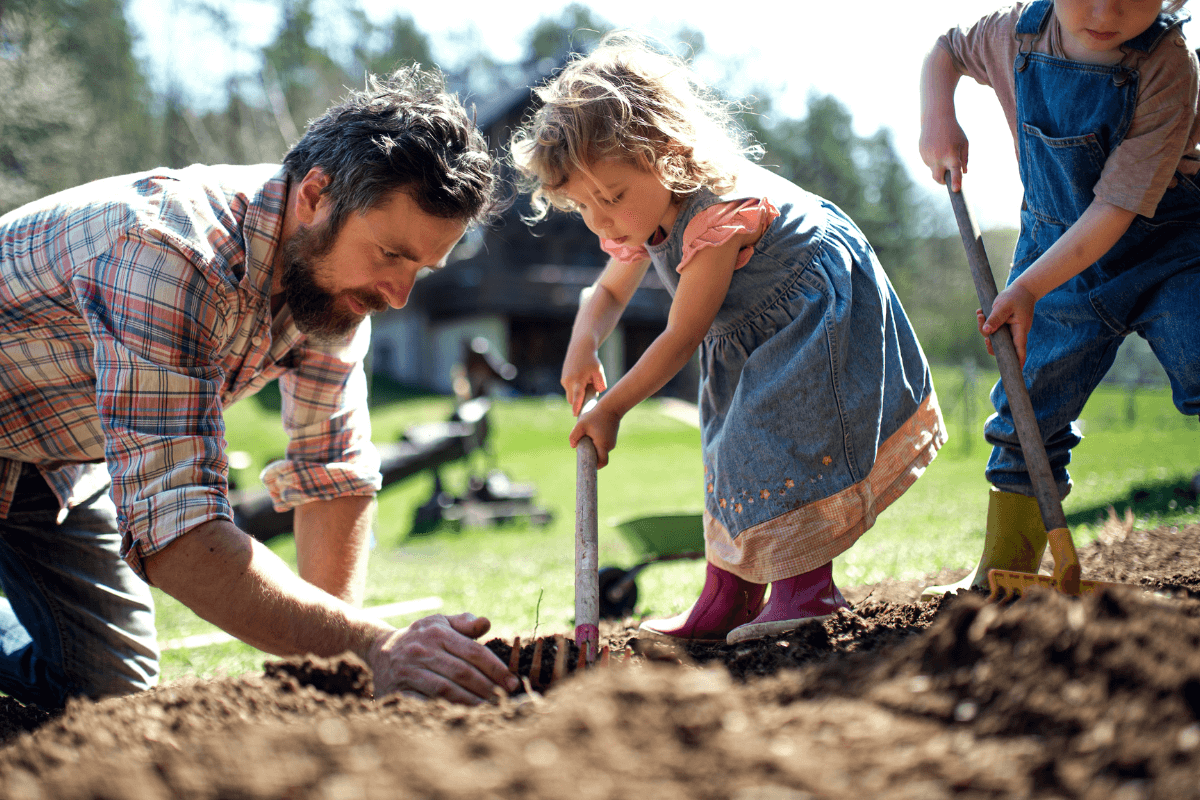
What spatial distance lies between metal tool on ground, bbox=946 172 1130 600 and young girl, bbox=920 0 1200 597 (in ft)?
0.24

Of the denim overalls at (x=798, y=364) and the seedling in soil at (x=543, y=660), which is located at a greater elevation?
the denim overalls at (x=798, y=364)

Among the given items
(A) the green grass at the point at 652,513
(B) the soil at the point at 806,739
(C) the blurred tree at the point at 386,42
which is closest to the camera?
(B) the soil at the point at 806,739

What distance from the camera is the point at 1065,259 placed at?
205cm

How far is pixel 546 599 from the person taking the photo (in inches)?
159

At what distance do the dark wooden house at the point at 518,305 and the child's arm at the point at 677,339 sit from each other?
657 inches

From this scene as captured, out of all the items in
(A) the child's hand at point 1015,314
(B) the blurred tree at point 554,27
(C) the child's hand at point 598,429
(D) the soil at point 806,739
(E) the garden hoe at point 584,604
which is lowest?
(E) the garden hoe at point 584,604

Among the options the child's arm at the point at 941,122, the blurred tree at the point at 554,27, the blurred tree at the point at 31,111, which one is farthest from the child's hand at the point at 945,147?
the blurred tree at the point at 554,27

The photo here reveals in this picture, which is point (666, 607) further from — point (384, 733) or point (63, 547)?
point (384, 733)

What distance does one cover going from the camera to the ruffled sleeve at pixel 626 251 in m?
2.58

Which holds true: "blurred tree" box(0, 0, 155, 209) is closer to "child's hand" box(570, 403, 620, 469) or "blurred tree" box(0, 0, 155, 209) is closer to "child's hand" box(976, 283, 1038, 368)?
"child's hand" box(570, 403, 620, 469)

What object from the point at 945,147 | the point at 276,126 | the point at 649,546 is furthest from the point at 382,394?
the point at 945,147

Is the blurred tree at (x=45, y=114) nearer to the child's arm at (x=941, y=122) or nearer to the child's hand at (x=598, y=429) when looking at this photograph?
the child's hand at (x=598, y=429)

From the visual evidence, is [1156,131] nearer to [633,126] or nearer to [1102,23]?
[1102,23]

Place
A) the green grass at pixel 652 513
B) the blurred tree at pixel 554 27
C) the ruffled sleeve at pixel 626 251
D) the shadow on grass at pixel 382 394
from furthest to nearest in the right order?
1. the blurred tree at pixel 554 27
2. the shadow on grass at pixel 382 394
3. the green grass at pixel 652 513
4. the ruffled sleeve at pixel 626 251
